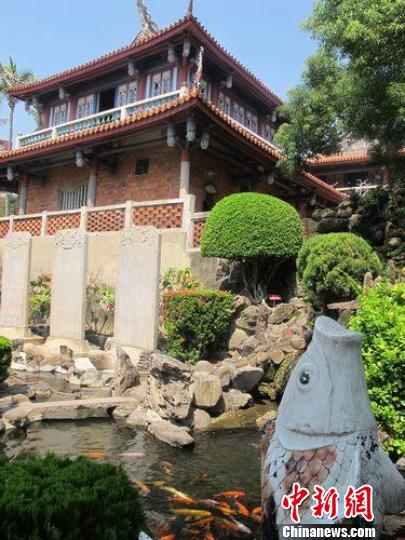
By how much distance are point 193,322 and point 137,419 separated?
3.01 m

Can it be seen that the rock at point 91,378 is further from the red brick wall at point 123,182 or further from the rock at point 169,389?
the red brick wall at point 123,182

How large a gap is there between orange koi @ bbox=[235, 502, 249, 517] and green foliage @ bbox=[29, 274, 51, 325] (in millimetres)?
9714

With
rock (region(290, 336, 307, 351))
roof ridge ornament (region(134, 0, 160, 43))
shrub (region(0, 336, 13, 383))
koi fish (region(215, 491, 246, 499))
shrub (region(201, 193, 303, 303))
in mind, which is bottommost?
koi fish (region(215, 491, 246, 499))

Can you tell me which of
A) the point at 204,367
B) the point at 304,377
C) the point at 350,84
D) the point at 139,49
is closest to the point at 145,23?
the point at 139,49

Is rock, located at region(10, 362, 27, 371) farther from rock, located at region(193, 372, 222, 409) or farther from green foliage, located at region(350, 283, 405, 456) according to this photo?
green foliage, located at region(350, 283, 405, 456)

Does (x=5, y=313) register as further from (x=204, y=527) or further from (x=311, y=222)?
(x=204, y=527)

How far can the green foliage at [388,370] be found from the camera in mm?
3729

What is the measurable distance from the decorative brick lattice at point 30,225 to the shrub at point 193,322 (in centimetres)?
807

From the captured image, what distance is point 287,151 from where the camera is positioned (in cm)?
1130

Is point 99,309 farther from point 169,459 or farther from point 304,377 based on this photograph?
point 304,377

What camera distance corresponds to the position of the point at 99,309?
12.3m

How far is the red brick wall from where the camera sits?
47.8 ft

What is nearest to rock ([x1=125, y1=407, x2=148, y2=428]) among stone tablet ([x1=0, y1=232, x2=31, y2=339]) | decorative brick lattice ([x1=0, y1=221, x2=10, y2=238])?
stone tablet ([x1=0, y1=232, x2=31, y2=339])

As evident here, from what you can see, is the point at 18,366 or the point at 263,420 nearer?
the point at 263,420
